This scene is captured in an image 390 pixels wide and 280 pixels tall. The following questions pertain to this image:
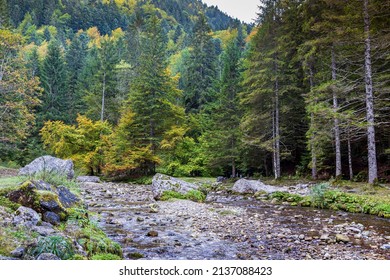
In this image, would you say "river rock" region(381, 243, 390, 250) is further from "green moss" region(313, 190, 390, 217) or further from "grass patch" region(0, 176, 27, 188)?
"grass patch" region(0, 176, 27, 188)

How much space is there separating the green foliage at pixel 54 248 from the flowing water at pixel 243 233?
4.41ft

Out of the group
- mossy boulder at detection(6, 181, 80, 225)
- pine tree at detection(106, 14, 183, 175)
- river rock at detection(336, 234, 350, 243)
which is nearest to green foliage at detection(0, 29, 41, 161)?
pine tree at detection(106, 14, 183, 175)

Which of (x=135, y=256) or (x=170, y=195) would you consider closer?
(x=135, y=256)

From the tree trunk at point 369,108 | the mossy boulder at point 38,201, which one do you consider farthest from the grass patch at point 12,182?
the tree trunk at point 369,108

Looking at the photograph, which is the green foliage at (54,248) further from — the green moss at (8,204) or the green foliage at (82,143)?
the green foliage at (82,143)

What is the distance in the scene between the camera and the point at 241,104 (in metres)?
23.7

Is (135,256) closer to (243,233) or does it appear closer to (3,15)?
(243,233)

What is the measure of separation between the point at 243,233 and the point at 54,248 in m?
3.98

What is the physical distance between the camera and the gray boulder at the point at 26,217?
4.36 m

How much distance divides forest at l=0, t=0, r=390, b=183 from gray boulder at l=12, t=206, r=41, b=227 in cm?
705

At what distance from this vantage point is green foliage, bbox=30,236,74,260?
3.57 metres

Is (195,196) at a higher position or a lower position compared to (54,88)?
lower

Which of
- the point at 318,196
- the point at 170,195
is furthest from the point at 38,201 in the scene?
the point at 318,196

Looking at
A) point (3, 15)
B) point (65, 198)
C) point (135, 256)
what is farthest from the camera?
point (3, 15)
